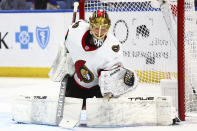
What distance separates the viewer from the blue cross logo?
6234 mm

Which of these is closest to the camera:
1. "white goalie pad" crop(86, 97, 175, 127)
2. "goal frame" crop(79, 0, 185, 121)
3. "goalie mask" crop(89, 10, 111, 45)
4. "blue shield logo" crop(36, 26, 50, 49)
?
"goalie mask" crop(89, 10, 111, 45)

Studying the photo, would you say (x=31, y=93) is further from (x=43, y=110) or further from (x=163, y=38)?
(x=43, y=110)

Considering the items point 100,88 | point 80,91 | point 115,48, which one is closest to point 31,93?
point 80,91

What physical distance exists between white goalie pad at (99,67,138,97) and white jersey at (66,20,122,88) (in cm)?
5

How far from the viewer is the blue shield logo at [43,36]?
6.19 m

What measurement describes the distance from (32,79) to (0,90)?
3.90 ft

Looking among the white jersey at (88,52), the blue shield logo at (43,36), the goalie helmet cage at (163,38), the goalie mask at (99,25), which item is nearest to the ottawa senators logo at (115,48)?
the white jersey at (88,52)

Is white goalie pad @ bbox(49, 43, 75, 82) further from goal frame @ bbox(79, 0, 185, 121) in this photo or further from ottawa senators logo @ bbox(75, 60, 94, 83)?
goal frame @ bbox(79, 0, 185, 121)

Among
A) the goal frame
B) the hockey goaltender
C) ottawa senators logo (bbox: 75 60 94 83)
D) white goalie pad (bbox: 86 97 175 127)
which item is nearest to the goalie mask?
the hockey goaltender

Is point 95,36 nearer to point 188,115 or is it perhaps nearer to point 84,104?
point 84,104

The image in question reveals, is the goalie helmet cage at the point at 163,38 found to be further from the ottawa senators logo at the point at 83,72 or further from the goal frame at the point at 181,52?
the ottawa senators logo at the point at 83,72

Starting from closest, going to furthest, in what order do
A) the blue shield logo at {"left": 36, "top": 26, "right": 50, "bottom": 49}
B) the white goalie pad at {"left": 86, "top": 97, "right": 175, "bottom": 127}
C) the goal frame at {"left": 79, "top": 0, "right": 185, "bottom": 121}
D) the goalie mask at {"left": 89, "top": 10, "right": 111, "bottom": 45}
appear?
the goalie mask at {"left": 89, "top": 10, "right": 111, "bottom": 45} < the white goalie pad at {"left": 86, "top": 97, "right": 175, "bottom": 127} < the goal frame at {"left": 79, "top": 0, "right": 185, "bottom": 121} < the blue shield logo at {"left": 36, "top": 26, "right": 50, "bottom": 49}

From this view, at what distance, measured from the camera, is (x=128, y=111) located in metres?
2.70

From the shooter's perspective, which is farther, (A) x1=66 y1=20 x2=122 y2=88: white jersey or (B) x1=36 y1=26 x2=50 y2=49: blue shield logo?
(B) x1=36 y1=26 x2=50 y2=49: blue shield logo
